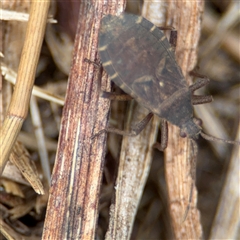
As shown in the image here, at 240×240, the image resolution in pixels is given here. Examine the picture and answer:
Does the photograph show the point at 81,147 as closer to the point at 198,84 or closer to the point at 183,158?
the point at 183,158

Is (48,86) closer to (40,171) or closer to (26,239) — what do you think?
(40,171)

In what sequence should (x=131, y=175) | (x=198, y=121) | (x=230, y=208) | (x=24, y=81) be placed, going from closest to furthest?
(x=24, y=81) < (x=131, y=175) < (x=230, y=208) < (x=198, y=121)

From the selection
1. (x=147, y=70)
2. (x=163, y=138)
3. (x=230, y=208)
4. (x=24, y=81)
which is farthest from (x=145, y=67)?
(x=230, y=208)

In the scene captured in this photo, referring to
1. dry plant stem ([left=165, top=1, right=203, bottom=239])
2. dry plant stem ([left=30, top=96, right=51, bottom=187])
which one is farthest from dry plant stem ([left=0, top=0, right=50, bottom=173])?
dry plant stem ([left=165, top=1, right=203, bottom=239])

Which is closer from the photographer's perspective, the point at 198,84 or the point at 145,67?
the point at 145,67

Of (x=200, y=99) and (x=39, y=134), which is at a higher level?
(x=200, y=99)

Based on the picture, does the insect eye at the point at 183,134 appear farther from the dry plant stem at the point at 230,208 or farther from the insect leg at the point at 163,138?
the dry plant stem at the point at 230,208

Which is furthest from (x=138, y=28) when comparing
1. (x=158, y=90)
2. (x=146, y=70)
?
(x=158, y=90)

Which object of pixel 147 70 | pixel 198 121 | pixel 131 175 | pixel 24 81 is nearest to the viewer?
pixel 24 81
